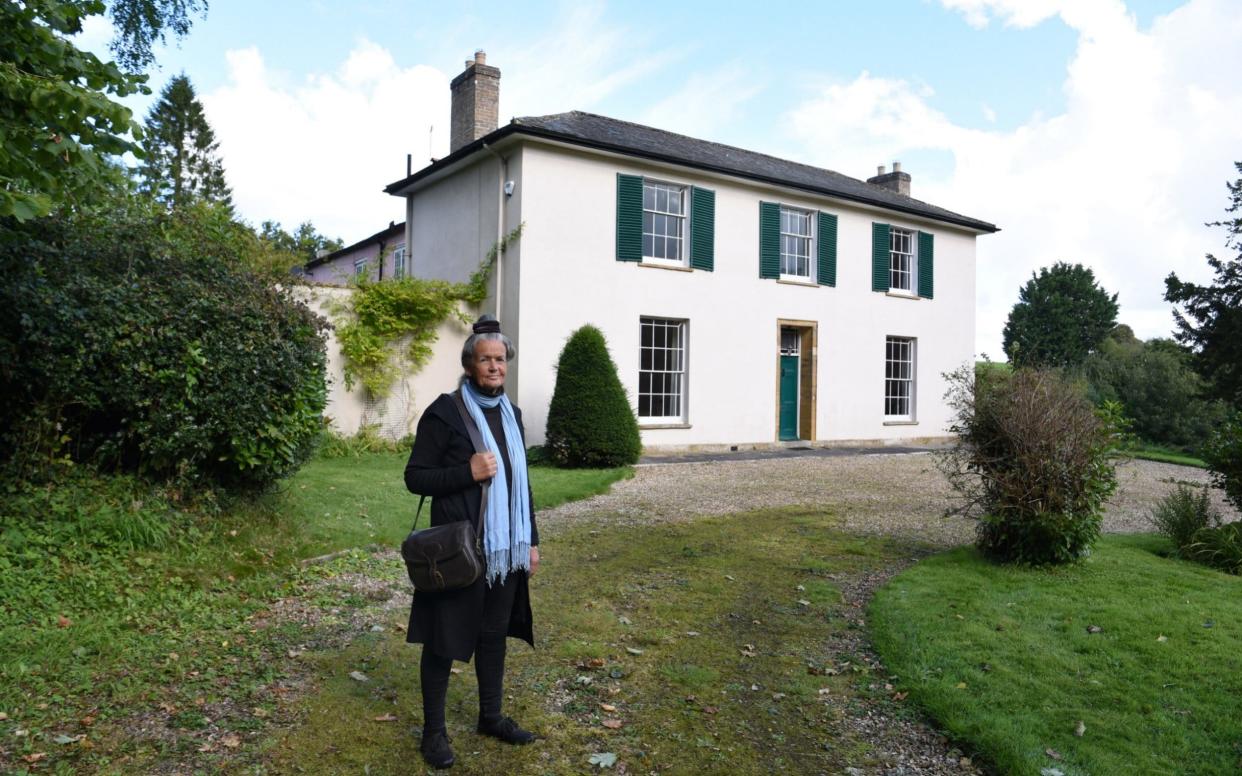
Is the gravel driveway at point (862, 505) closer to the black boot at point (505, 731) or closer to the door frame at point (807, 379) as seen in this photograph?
the black boot at point (505, 731)

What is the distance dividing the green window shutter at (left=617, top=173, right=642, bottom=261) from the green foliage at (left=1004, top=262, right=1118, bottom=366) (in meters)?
35.3

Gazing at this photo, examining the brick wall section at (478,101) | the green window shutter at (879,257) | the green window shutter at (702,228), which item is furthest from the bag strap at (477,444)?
the green window shutter at (879,257)

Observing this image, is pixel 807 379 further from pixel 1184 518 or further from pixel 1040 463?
pixel 1040 463

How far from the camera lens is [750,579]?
6.56 meters

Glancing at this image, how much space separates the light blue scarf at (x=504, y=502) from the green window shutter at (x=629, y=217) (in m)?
12.0

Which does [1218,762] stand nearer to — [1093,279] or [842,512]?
[842,512]

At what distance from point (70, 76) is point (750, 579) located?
616cm

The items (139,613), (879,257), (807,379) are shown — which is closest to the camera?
(139,613)

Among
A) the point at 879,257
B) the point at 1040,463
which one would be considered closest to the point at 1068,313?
the point at 879,257

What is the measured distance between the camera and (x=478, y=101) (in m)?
16.5

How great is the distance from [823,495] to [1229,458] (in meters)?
4.56

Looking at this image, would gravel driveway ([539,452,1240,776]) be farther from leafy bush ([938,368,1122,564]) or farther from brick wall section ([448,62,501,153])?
brick wall section ([448,62,501,153])

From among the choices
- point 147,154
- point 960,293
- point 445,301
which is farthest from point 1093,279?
point 147,154

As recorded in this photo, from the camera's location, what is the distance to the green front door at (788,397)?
59.4ft
